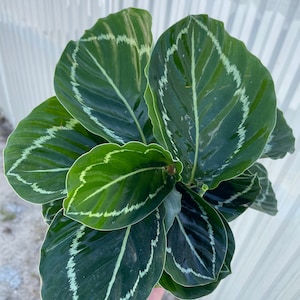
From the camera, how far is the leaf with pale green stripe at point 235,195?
→ 0.60 metres

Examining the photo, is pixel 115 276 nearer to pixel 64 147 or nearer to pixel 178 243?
pixel 178 243

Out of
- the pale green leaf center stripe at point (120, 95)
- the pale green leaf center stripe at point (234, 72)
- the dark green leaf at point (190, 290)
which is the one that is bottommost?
the dark green leaf at point (190, 290)

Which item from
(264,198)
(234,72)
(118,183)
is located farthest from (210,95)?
(264,198)

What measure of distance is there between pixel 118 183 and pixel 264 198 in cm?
28

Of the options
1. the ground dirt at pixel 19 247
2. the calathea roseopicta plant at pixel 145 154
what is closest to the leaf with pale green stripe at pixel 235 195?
the calathea roseopicta plant at pixel 145 154

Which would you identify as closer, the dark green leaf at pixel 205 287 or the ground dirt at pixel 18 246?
the dark green leaf at pixel 205 287

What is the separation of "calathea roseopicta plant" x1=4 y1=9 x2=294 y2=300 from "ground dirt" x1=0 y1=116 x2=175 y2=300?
744mm

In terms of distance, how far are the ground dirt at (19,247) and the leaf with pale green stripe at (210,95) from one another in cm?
95

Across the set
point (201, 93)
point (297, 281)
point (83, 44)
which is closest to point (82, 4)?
point (83, 44)

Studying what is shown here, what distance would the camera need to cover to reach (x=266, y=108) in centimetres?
47

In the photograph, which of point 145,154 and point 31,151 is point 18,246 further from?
point 145,154

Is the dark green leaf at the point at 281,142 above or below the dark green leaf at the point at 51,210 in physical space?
above

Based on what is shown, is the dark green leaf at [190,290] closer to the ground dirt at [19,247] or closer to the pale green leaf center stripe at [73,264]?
the pale green leaf center stripe at [73,264]

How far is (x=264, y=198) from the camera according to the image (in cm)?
67
